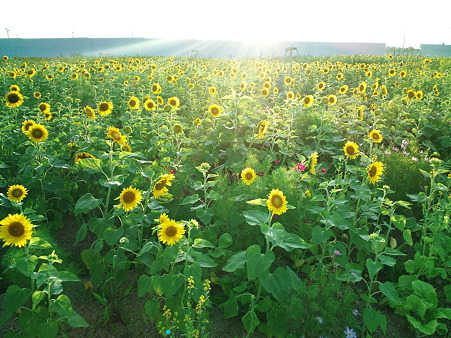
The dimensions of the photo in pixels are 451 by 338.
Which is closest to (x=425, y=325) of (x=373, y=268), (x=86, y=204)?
(x=373, y=268)

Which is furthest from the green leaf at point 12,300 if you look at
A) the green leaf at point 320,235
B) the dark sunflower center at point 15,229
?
the green leaf at point 320,235

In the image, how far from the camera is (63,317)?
1869mm

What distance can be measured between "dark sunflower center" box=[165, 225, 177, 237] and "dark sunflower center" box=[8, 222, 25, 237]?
0.82 m

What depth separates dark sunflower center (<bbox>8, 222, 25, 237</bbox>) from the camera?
189 centimetres

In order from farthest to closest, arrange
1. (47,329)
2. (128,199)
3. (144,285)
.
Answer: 1. (128,199)
2. (144,285)
3. (47,329)

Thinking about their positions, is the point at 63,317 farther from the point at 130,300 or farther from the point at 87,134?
the point at 87,134

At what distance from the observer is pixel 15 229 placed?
6.22ft

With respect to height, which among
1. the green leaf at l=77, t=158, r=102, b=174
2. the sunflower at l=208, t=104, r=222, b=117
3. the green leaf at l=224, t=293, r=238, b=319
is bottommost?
the green leaf at l=224, t=293, r=238, b=319

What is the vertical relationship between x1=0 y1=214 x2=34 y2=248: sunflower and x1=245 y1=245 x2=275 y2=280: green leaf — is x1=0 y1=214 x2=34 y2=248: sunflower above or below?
above

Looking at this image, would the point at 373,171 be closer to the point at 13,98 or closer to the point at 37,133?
the point at 37,133

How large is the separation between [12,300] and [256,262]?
1356 mm

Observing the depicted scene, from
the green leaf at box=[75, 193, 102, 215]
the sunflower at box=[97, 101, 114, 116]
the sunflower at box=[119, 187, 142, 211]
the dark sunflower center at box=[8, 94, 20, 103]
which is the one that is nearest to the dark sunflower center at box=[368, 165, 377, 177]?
the sunflower at box=[119, 187, 142, 211]

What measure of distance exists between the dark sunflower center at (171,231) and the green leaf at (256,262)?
0.46 meters

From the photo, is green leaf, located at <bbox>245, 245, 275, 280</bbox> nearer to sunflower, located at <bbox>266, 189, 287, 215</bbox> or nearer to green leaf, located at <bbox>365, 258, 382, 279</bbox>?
sunflower, located at <bbox>266, 189, 287, 215</bbox>
